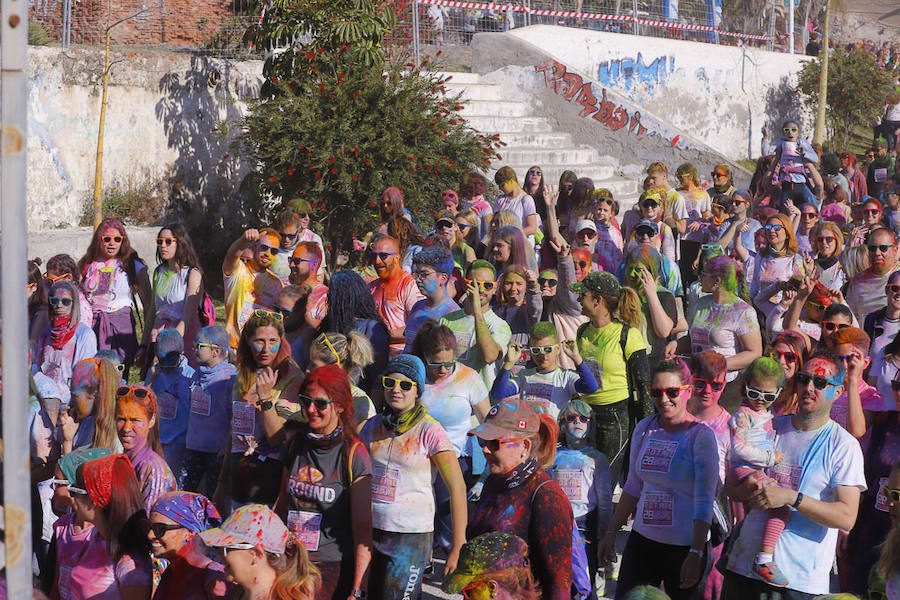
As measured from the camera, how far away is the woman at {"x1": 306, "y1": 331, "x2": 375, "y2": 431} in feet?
20.3

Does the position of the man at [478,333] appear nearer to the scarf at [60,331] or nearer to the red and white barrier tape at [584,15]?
the scarf at [60,331]

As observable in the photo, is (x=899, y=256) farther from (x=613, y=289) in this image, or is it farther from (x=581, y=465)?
(x=581, y=465)

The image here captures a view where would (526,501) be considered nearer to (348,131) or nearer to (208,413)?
(208,413)

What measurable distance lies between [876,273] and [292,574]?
592 centimetres

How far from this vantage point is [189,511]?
4.41m

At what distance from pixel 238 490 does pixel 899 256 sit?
607 centimetres

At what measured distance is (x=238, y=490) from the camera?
18.4ft

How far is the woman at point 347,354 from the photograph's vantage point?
619cm

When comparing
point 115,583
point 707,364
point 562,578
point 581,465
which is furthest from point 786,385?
point 115,583

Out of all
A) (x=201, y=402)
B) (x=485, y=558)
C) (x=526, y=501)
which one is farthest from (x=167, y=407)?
(x=485, y=558)

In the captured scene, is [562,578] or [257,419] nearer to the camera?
[562,578]

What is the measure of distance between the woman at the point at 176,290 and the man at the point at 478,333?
2.33 m

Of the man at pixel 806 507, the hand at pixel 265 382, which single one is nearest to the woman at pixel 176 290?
the hand at pixel 265 382

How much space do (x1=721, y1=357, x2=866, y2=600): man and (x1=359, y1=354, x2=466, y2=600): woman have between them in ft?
4.12
